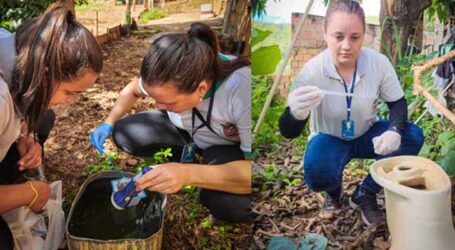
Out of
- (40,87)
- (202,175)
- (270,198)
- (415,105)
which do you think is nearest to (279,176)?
(270,198)

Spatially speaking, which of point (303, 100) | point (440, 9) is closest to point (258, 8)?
point (303, 100)

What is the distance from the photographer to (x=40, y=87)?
2258 mm

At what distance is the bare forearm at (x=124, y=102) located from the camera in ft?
8.22

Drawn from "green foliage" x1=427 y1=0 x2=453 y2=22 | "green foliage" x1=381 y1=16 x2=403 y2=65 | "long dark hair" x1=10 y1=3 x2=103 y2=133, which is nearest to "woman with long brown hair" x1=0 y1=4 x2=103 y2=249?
"long dark hair" x1=10 y1=3 x2=103 y2=133

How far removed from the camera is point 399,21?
85.8 inches

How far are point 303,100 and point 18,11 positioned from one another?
1023 millimetres

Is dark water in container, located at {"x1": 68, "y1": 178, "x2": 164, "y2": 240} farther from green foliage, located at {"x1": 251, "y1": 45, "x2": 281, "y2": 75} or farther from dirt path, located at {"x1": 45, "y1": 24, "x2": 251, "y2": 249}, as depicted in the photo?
green foliage, located at {"x1": 251, "y1": 45, "x2": 281, "y2": 75}

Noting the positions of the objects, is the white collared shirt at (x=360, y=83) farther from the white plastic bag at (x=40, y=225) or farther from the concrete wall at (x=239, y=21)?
the white plastic bag at (x=40, y=225)

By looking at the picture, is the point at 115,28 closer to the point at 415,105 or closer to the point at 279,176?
the point at 279,176

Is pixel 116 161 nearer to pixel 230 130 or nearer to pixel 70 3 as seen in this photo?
pixel 230 130

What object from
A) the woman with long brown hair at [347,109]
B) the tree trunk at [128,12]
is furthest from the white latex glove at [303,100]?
the tree trunk at [128,12]

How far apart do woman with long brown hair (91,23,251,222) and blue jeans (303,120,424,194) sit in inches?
8.9

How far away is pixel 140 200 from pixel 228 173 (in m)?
0.35

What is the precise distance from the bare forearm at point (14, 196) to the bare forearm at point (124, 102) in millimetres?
373
